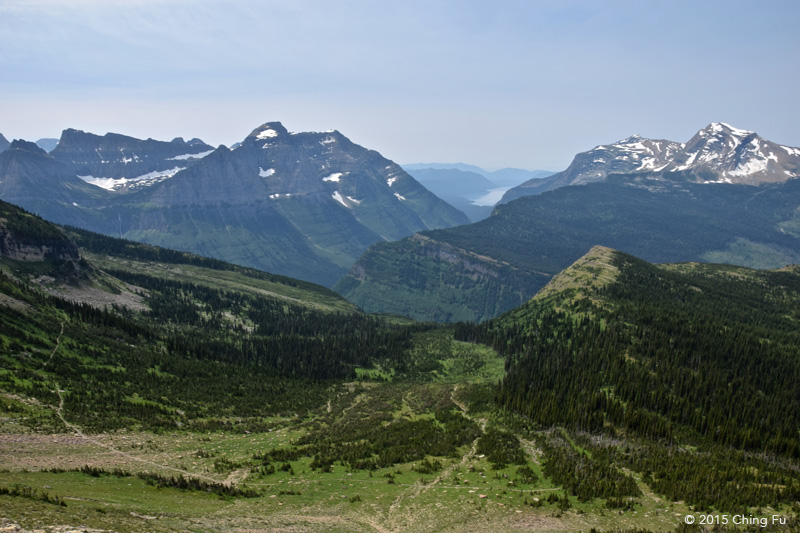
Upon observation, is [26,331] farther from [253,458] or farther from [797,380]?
[797,380]

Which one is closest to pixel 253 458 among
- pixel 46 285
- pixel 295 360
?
pixel 295 360

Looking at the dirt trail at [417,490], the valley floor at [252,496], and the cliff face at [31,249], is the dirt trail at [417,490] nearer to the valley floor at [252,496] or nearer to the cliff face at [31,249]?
the valley floor at [252,496]

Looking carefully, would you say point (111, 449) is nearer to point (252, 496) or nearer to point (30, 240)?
point (252, 496)

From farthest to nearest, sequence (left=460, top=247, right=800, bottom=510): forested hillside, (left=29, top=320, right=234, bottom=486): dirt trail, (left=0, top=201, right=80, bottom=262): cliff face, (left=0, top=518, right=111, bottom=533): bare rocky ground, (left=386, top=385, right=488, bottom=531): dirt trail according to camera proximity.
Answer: (left=0, top=201, right=80, bottom=262): cliff face, (left=460, top=247, right=800, bottom=510): forested hillside, (left=29, top=320, right=234, bottom=486): dirt trail, (left=386, top=385, right=488, bottom=531): dirt trail, (left=0, top=518, right=111, bottom=533): bare rocky ground

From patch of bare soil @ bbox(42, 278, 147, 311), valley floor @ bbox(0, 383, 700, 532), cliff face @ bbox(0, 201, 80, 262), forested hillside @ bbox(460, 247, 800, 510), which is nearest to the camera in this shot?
valley floor @ bbox(0, 383, 700, 532)

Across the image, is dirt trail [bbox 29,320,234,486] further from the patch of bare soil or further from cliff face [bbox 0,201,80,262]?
cliff face [bbox 0,201,80,262]

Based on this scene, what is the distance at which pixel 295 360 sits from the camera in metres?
150

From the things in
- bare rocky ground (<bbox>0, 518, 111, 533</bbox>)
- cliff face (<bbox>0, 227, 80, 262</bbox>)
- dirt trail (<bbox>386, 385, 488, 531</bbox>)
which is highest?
cliff face (<bbox>0, 227, 80, 262</bbox>)

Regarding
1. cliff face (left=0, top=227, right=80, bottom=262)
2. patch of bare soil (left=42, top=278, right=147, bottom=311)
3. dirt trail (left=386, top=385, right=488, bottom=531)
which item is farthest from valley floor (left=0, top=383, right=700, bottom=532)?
cliff face (left=0, top=227, right=80, bottom=262)

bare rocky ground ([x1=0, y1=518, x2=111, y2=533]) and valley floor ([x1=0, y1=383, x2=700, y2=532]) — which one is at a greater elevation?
bare rocky ground ([x1=0, y1=518, x2=111, y2=533])

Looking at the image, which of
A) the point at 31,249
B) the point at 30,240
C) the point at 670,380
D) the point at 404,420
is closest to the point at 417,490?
the point at 404,420

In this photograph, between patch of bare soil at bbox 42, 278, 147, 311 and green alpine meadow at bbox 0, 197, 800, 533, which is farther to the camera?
patch of bare soil at bbox 42, 278, 147, 311

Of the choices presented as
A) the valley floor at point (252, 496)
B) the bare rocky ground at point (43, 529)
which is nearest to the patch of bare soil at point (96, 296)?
the valley floor at point (252, 496)

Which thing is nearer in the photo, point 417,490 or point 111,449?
point 417,490
